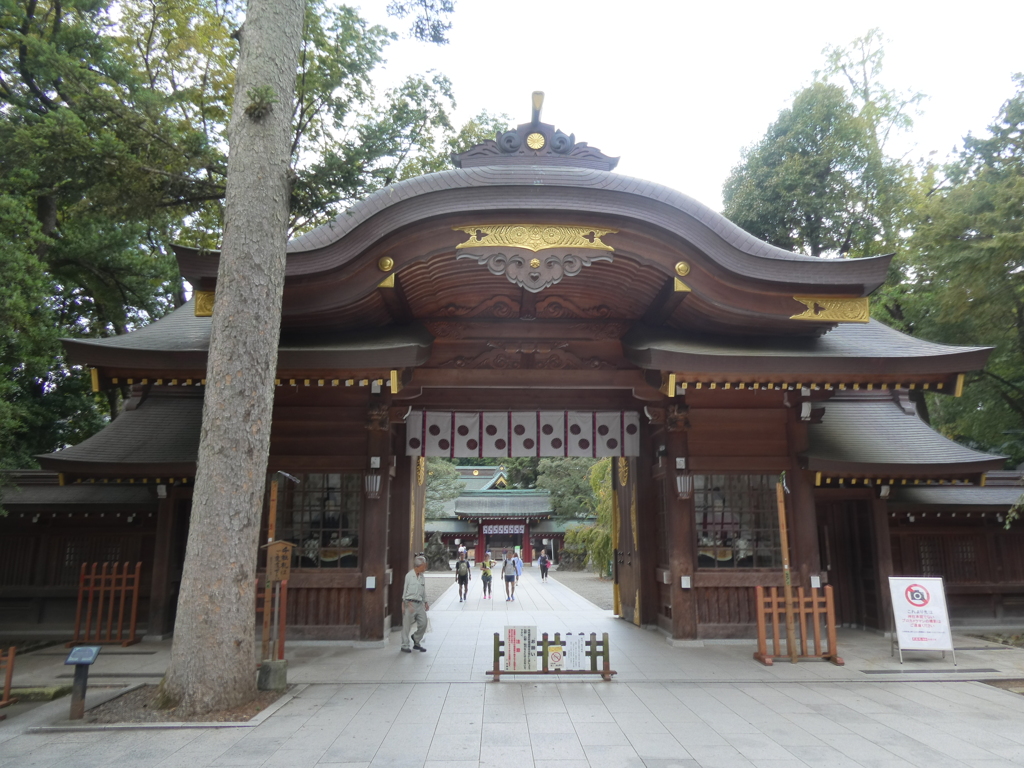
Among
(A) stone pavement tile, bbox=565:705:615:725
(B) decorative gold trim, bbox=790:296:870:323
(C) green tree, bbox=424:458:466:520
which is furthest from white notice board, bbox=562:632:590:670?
(C) green tree, bbox=424:458:466:520

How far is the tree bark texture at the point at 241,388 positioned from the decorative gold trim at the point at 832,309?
7055mm

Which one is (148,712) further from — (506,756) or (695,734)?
(695,734)

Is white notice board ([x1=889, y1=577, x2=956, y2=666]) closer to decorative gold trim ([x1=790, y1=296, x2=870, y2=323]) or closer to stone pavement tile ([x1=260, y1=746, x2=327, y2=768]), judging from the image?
decorative gold trim ([x1=790, y1=296, x2=870, y2=323])

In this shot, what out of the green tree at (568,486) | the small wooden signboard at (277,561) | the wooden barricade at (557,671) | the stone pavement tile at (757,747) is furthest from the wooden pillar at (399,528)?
the green tree at (568,486)

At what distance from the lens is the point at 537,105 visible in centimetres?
976

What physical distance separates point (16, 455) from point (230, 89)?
9587 mm

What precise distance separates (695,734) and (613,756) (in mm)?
946

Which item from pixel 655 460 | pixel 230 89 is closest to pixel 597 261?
pixel 655 460

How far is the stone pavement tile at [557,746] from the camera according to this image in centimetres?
479

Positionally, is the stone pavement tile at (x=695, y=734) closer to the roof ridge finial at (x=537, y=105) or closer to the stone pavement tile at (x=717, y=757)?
the stone pavement tile at (x=717, y=757)

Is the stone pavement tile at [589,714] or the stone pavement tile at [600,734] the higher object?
the stone pavement tile at [600,734]

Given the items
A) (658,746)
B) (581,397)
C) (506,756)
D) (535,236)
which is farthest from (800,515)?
(506,756)

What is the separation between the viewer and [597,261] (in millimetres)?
8312

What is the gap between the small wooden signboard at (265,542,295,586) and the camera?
23.4 ft
